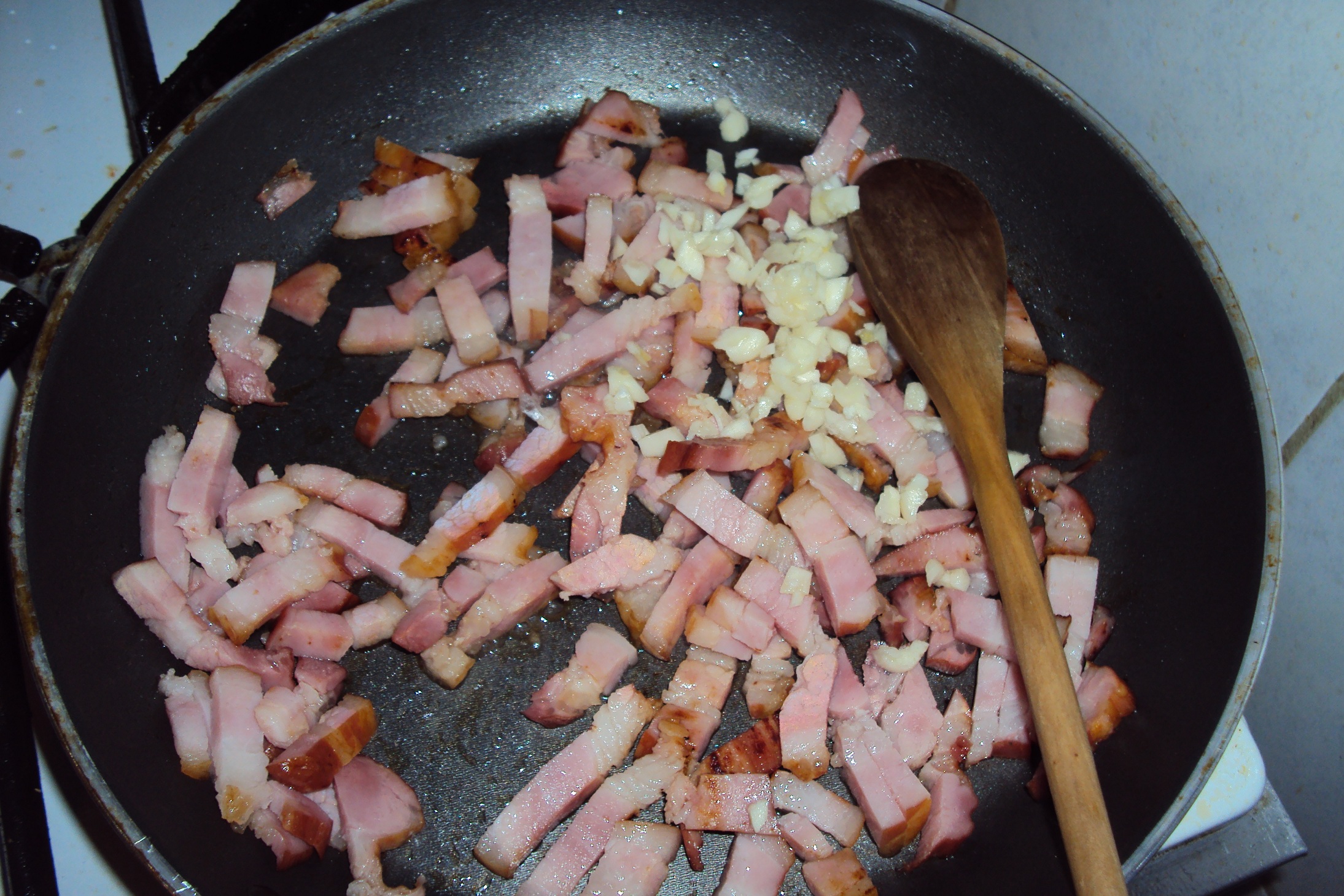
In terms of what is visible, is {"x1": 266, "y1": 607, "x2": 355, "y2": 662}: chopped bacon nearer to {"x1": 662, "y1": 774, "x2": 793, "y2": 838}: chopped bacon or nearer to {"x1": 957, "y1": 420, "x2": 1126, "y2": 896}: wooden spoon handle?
{"x1": 662, "y1": 774, "x2": 793, "y2": 838}: chopped bacon

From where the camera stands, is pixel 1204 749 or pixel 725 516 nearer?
pixel 1204 749

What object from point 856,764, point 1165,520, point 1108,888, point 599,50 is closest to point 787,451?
point 856,764

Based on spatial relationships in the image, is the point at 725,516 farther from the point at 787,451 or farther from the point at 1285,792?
the point at 1285,792

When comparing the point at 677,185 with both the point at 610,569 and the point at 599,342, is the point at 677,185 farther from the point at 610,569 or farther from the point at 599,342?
the point at 610,569

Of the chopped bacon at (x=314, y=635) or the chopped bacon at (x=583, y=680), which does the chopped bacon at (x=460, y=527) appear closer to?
the chopped bacon at (x=314, y=635)

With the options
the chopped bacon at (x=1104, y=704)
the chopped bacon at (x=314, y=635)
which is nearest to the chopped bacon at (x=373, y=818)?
the chopped bacon at (x=314, y=635)

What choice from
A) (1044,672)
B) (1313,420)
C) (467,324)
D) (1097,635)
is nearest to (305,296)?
(467,324)

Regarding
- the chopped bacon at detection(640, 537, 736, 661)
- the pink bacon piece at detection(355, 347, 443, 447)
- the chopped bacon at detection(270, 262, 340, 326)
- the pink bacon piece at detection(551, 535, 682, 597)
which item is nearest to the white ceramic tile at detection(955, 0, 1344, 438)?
the chopped bacon at detection(640, 537, 736, 661)
